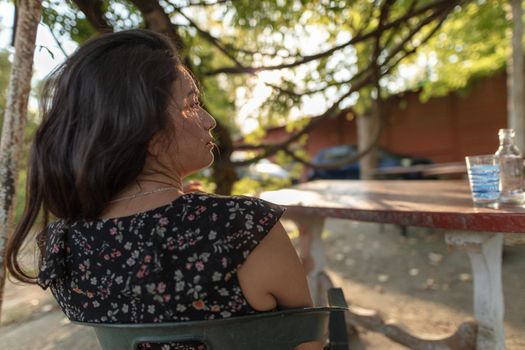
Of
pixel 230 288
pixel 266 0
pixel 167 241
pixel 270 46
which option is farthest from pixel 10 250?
pixel 270 46

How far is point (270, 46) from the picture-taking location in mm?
4090

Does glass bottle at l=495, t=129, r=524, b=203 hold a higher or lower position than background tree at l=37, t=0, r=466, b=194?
lower

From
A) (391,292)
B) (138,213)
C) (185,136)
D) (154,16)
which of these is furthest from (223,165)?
(138,213)

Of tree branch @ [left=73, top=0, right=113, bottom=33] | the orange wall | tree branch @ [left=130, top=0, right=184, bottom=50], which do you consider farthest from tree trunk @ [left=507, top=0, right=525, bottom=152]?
tree branch @ [left=73, top=0, right=113, bottom=33]

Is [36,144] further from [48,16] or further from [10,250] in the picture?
[48,16]

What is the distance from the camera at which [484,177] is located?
4.80 feet

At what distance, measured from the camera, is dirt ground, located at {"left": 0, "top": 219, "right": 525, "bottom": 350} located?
2.20 meters

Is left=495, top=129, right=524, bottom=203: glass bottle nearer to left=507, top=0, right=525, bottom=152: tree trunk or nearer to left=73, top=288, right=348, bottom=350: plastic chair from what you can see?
left=73, top=288, right=348, bottom=350: plastic chair

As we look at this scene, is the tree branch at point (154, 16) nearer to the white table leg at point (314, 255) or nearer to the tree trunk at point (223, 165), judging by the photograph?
the tree trunk at point (223, 165)

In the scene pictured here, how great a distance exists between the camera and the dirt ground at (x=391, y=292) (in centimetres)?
220

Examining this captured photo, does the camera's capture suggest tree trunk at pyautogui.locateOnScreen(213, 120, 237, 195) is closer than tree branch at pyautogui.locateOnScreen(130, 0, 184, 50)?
No

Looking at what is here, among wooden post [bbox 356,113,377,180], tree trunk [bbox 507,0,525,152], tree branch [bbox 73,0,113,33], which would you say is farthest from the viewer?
wooden post [bbox 356,113,377,180]

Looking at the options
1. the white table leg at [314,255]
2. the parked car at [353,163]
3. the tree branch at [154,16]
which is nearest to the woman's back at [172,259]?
the tree branch at [154,16]

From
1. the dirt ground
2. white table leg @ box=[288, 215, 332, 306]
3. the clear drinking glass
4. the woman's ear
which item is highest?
the woman's ear
